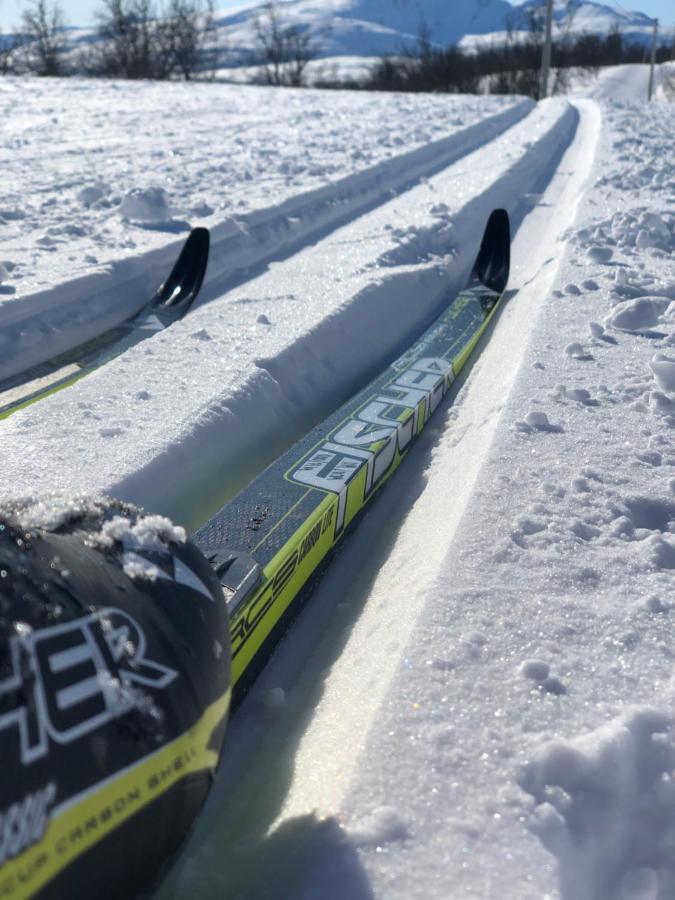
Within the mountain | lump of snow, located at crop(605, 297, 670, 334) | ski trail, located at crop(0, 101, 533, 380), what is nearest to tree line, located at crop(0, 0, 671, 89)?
ski trail, located at crop(0, 101, 533, 380)

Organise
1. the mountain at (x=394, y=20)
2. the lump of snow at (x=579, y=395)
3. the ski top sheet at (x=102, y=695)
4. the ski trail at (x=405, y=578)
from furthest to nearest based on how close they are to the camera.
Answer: the mountain at (x=394, y=20) → the lump of snow at (x=579, y=395) → the ski trail at (x=405, y=578) → the ski top sheet at (x=102, y=695)

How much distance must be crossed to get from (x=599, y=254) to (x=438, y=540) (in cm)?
342

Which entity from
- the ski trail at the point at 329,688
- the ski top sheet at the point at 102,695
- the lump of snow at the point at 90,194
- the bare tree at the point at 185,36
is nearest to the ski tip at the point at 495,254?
the ski trail at the point at 329,688

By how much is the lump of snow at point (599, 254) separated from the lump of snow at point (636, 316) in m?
1.10

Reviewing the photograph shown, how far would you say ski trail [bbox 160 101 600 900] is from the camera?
154 cm

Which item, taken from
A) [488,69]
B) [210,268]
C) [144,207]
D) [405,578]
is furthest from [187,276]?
[488,69]

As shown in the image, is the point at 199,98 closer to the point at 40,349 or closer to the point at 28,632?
the point at 40,349

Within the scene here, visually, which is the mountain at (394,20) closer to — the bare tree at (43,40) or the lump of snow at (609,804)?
the bare tree at (43,40)

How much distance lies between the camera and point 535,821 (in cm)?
138

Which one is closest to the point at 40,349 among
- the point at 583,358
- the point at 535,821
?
the point at 583,358

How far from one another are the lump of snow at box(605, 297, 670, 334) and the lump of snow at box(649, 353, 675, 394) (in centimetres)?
65

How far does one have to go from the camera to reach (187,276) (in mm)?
5156

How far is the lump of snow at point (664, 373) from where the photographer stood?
3.12 m

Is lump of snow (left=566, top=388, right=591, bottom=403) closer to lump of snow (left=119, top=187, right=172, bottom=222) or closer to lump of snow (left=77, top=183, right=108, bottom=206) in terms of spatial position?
lump of snow (left=119, top=187, right=172, bottom=222)
